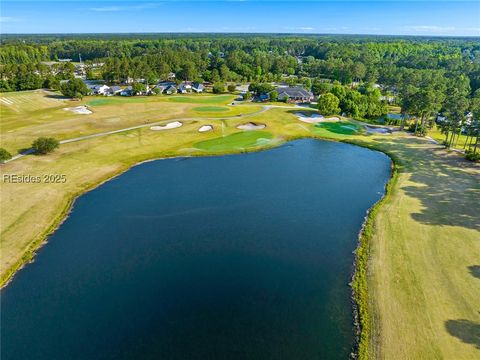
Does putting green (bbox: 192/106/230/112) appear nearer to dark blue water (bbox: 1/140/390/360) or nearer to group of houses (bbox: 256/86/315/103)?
group of houses (bbox: 256/86/315/103)

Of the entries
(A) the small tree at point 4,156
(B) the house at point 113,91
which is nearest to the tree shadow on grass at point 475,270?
(A) the small tree at point 4,156

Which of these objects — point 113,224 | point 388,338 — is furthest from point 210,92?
point 388,338

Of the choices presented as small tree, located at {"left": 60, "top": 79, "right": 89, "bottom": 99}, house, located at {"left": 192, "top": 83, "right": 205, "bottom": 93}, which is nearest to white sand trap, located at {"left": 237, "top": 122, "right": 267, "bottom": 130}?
house, located at {"left": 192, "top": 83, "right": 205, "bottom": 93}

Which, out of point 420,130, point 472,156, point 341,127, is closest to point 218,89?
point 341,127

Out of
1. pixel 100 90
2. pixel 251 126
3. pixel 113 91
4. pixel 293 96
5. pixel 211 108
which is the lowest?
pixel 251 126

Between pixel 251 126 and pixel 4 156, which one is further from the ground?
pixel 4 156

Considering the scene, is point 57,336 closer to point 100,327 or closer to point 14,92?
point 100,327

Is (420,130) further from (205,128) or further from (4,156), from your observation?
(4,156)

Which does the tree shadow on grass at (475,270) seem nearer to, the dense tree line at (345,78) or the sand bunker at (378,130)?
the dense tree line at (345,78)
